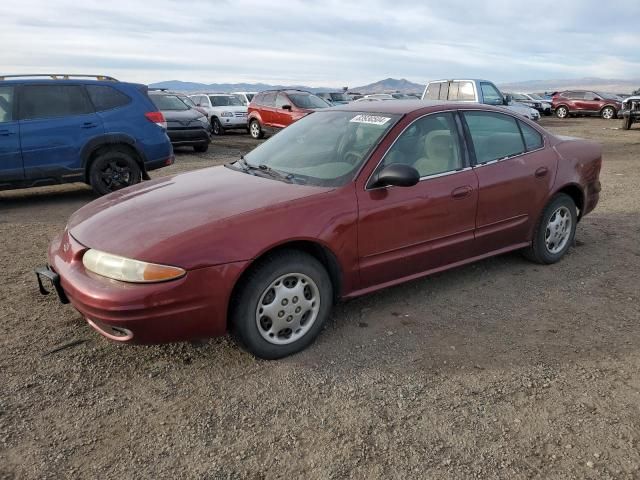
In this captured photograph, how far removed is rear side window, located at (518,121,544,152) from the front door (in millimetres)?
907

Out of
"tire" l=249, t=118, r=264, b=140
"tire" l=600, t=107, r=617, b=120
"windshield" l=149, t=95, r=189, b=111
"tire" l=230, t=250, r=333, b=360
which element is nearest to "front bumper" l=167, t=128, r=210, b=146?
"windshield" l=149, t=95, r=189, b=111

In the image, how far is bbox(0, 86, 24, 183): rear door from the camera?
22.9 ft

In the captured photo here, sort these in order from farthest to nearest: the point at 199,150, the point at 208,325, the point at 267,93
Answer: the point at 267,93
the point at 199,150
the point at 208,325

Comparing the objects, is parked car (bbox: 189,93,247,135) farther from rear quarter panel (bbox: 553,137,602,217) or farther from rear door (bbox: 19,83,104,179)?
rear quarter panel (bbox: 553,137,602,217)

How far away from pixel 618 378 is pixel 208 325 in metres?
2.36

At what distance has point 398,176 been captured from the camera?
341 cm

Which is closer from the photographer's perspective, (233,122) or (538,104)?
(233,122)

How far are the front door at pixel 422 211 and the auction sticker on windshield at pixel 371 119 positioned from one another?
197 millimetres

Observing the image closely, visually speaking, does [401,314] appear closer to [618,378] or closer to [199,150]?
[618,378]

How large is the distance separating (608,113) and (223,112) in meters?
19.6

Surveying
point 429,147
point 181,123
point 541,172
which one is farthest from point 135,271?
point 181,123

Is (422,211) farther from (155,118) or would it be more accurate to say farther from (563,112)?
(563,112)

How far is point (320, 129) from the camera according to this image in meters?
4.22

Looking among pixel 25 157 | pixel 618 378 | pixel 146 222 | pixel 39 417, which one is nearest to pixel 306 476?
pixel 39 417
